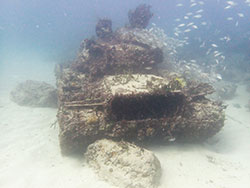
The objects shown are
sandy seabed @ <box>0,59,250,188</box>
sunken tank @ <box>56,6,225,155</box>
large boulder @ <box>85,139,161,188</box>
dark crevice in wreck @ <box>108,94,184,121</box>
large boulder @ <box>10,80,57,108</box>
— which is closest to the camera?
large boulder @ <box>85,139,161,188</box>

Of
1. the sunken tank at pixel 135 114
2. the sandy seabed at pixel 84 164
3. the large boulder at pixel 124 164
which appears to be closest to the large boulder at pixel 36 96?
the sandy seabed at pixel 84 164

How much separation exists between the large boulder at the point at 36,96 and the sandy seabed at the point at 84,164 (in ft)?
8.57

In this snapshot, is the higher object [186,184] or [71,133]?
[71,133]

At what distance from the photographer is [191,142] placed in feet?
22.6

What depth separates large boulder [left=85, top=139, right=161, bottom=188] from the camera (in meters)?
4.62

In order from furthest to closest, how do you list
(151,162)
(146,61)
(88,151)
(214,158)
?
(146,61), (214,158), (88,151), (151,162)

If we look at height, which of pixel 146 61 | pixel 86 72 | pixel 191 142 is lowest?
pixel 191 142

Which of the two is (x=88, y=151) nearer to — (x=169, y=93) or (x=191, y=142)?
(x=169, y=93)

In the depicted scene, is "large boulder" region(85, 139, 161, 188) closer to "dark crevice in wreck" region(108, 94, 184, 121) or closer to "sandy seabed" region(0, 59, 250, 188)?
"sandy seabed" region(0, 59, 250, 188)

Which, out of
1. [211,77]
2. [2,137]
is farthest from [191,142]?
[211,77]

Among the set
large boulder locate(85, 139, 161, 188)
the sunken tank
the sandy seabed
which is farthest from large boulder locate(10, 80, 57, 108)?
large boulder locate(85, 139, 161, 188)

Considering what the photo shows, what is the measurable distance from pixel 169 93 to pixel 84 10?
183 m

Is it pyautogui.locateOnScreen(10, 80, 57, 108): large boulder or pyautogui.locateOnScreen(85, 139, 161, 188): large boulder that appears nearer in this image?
pyautogui.locateOnScreen(85, 139, 161, 188): large boulder

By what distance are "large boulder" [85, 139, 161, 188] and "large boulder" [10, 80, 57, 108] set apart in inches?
297
